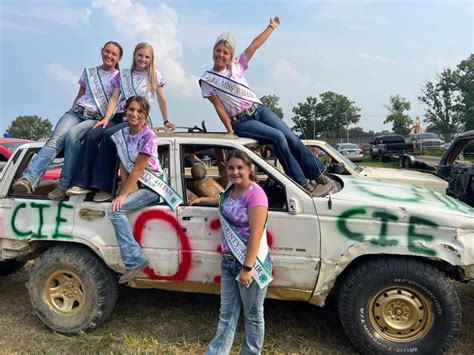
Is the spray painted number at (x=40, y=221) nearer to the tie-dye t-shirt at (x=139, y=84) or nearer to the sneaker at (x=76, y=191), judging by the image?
the sneaker at (x=76, y=191)

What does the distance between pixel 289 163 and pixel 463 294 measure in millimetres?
2602

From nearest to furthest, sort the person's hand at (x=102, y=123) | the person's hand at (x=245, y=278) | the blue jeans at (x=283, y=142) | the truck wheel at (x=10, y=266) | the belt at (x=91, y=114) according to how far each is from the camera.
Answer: the person's hand at (x=245, y=278), the blue jeans at (x=283, y=142), the person's hand at (x=102, y=123), the belt at (x=91, y=114), the truck wheel at (x=10, y=266)

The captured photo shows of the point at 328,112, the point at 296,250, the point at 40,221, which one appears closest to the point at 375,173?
the point at 296,250

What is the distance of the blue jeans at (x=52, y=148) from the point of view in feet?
13.0

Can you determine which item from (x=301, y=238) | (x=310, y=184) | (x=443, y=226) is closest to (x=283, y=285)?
(x=301, y=238)

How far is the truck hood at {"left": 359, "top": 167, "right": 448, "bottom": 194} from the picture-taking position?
6.12 m

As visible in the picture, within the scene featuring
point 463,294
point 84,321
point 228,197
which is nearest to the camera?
point 228,197

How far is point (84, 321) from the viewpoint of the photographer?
3834mm

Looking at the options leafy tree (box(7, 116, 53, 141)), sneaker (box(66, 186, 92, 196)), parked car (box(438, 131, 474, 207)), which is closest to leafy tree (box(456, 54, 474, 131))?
parked car (box(438, 131, 474, 207))

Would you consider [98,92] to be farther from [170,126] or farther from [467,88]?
[467,88]

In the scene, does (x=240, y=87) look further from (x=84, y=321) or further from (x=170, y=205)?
(x=84, y=321)

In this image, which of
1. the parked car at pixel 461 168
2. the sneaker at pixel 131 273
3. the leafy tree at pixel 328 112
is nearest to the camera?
the sneaker at pixel 131 273

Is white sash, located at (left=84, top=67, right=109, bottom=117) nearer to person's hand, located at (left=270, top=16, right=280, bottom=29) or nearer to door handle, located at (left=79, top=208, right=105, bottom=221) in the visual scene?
door handle, located at (left=79, top=208, right=105, bottom=221)

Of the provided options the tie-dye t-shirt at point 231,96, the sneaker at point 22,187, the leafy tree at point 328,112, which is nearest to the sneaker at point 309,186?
the tie-dye t-shirt at point 231,96
